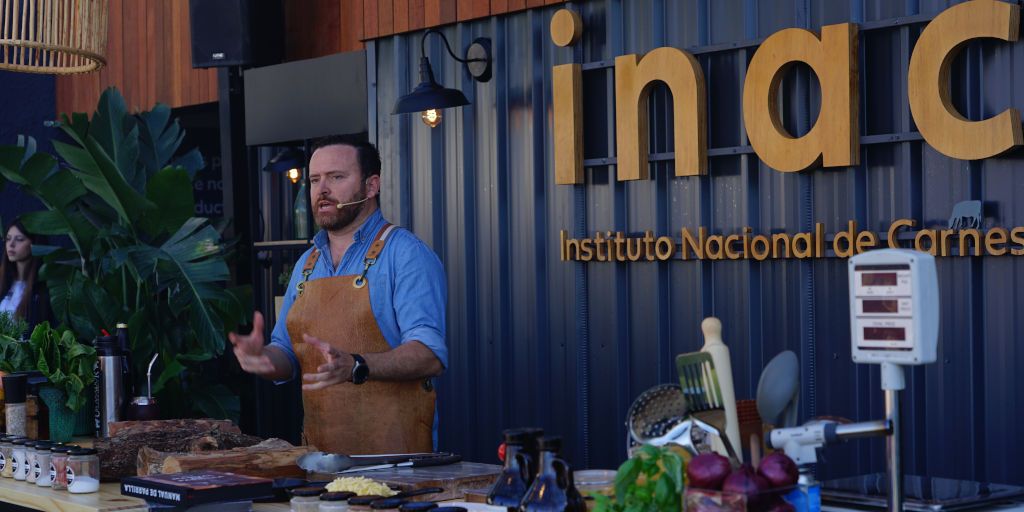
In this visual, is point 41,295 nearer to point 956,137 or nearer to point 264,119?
point 264,119

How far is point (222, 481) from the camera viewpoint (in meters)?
2.65

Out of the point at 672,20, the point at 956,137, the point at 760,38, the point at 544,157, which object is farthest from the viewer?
the point at 544,157

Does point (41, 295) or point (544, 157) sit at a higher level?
point (544, 157)

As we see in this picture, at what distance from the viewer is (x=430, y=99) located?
5234mm

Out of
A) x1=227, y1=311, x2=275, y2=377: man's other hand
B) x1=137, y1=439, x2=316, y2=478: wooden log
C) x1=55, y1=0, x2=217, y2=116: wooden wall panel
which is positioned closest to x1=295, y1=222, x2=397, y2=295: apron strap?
x1=227, y1=311, x2=275, y2=377: man's other hand

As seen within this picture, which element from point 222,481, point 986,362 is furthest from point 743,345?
point 222,481

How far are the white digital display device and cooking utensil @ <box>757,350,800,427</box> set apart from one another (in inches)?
8.3

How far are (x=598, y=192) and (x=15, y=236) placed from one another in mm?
4029

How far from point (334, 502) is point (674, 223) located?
2.68 metres

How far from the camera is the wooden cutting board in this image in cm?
265

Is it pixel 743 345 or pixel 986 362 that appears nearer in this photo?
pixel 986 362

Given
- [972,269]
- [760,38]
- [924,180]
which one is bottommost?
[972,269]

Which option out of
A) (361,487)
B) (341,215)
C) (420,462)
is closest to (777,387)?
(361,487)

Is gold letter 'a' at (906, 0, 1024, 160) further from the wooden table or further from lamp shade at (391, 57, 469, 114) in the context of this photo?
the wooden table
